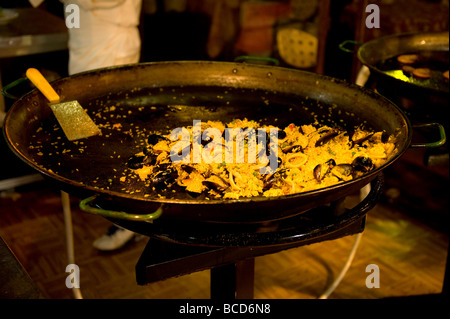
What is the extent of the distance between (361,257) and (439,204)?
78cm

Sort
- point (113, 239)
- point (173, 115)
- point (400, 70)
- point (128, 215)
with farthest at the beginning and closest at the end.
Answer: point (113, 239)
point (400, 70)
point (173, 115)
point (128, 215)

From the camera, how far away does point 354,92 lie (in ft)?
5.94

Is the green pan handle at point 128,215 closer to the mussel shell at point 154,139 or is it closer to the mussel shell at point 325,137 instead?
the mussel shell at point 154,139

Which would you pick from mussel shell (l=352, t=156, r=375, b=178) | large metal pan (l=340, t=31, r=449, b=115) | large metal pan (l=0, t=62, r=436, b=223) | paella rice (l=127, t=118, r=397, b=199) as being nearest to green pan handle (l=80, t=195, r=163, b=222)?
large metal pan (l=0, t=62, r=436, b=223)

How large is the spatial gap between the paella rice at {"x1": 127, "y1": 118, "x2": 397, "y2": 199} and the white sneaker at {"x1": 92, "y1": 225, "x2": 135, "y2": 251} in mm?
1494

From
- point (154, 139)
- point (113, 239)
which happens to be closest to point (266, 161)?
point (154, 139)

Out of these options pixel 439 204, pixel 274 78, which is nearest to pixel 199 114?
pixel 274 78

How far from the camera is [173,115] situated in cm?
182

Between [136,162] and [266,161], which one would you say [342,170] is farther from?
[136,162]

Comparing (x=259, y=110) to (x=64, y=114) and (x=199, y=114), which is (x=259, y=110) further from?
(x=64, y=114)

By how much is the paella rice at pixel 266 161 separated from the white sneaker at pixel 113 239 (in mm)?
1494

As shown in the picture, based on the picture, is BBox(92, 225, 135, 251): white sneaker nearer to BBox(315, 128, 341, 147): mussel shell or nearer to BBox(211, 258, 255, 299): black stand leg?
BBox(211, 258, 255, 299): black stand leg

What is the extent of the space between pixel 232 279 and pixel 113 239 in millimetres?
1621

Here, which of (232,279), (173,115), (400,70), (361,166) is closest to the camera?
(361,166)
